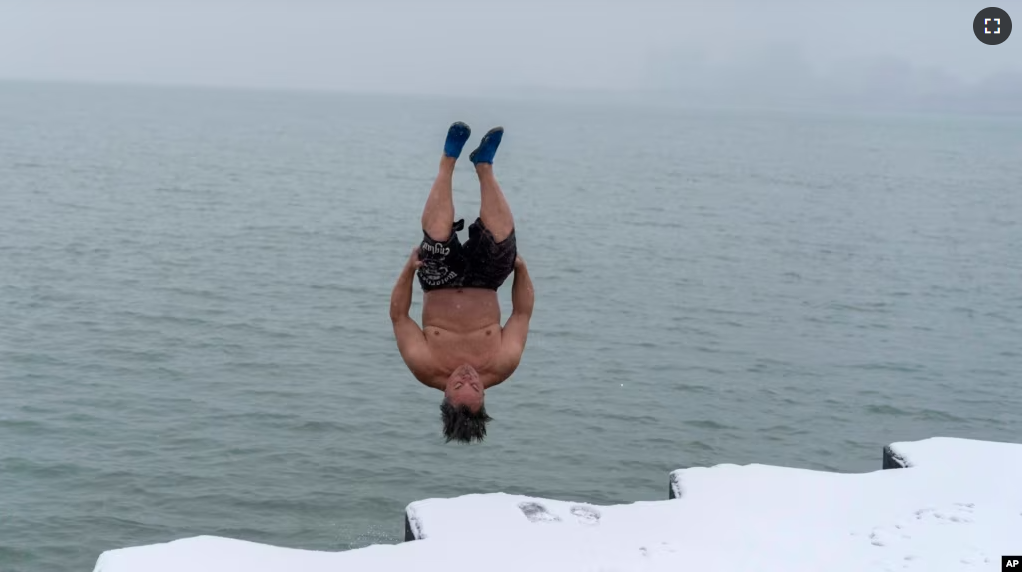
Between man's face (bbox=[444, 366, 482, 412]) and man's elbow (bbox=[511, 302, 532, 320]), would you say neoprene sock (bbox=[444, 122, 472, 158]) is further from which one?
man's face (bbox=[444, 366, 482, 412])

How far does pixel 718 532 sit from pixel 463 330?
3.25m

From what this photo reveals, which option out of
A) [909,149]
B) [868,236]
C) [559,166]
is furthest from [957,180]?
[909,149]

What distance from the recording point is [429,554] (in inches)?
396

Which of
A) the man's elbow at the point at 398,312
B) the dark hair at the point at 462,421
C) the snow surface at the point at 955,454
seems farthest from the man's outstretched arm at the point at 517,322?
the snow surface at the point at 955,454

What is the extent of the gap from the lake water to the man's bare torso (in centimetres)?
679

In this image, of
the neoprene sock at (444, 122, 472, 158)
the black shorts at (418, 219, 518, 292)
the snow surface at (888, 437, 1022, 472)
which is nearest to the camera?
the neoprene sock at (444, 122, 472, 158)

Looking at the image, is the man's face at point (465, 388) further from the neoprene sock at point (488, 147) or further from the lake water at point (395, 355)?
the lake water at point (395, 355)

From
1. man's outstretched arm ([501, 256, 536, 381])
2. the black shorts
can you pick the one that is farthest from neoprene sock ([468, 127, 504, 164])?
man's outstretched arm ([501, 256, 536, 381])

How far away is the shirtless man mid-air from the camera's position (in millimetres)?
9703

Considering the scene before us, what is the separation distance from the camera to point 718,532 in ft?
35.8

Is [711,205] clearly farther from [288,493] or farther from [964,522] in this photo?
[964,522]

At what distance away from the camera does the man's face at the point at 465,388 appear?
9695mm

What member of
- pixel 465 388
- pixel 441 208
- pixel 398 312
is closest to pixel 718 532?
pixel 465 388

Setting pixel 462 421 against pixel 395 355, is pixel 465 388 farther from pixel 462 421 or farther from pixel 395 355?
pixel 395 355
